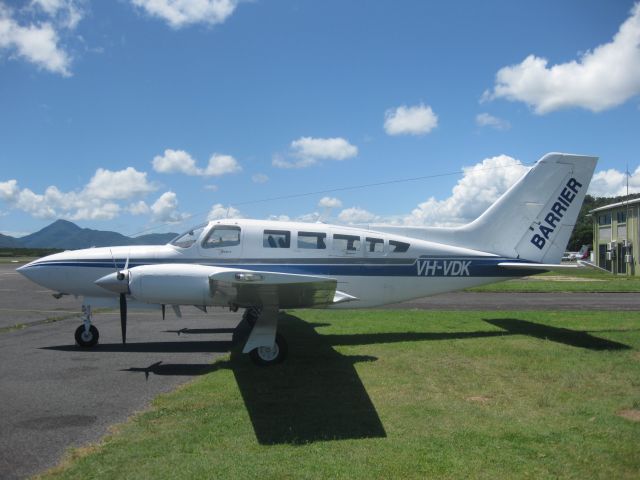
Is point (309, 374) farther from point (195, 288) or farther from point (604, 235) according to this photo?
point (604, 235)

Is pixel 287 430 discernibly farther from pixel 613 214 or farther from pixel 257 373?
pixel 613 214

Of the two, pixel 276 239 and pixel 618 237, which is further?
pixel 618 237

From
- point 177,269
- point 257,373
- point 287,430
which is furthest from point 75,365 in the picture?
point 287,430

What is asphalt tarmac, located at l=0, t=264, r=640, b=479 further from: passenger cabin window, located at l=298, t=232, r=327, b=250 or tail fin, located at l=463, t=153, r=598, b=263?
tail fin, located at l=463, t=153, r=598, b=263

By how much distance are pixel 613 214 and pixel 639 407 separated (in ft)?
161

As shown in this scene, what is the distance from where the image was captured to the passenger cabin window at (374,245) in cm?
1123

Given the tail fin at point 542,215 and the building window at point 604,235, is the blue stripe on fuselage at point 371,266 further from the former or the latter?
the building window at point 604,235

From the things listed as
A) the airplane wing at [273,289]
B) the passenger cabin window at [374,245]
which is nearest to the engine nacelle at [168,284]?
the airplane wing at [273,289]

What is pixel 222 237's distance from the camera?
10.6 metres

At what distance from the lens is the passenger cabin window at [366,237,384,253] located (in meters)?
11.2

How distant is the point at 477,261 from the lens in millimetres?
11938

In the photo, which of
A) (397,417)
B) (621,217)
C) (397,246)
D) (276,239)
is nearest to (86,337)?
(276,239)

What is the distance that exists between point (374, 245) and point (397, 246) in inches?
22.9

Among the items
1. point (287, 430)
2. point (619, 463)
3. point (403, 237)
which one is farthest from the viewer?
point (403, 237)
